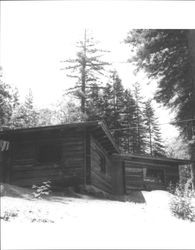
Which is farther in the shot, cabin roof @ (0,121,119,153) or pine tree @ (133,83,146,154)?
pine tree @ (133,83,146,154)

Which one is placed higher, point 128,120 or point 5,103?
point 5,103

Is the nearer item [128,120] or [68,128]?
[68,128]

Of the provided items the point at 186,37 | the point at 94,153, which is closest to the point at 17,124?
the point at 94,153

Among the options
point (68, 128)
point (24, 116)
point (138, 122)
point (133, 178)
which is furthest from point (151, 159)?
point (24, 116)

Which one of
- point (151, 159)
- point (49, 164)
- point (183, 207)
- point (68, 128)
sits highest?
point (68, 128)

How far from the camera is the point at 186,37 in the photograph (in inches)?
582

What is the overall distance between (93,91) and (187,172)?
82.5 feet

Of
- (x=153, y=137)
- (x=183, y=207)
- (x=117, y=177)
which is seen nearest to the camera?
(x=183, y=207)

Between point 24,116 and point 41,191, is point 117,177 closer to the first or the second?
point 41,191

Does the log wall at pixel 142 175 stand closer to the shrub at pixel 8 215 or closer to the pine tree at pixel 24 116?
the shrub at pixel 8 215

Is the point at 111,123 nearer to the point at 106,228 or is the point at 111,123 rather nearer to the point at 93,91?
the point at 93,91

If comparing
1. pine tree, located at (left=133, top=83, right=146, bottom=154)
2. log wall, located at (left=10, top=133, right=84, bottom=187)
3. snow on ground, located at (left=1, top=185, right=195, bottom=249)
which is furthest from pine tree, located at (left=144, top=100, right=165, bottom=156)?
snow on ground, located at (left=1, top=185, right=195, bottom=249)

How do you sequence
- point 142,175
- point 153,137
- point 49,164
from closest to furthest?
Answer: point 49,164 → point 142,175 → point 153,137

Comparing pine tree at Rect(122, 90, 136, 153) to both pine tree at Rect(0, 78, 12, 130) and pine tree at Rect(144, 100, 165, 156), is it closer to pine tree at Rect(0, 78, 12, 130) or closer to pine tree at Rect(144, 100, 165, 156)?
pine tree at Rect(144, 100, 165, 156)
